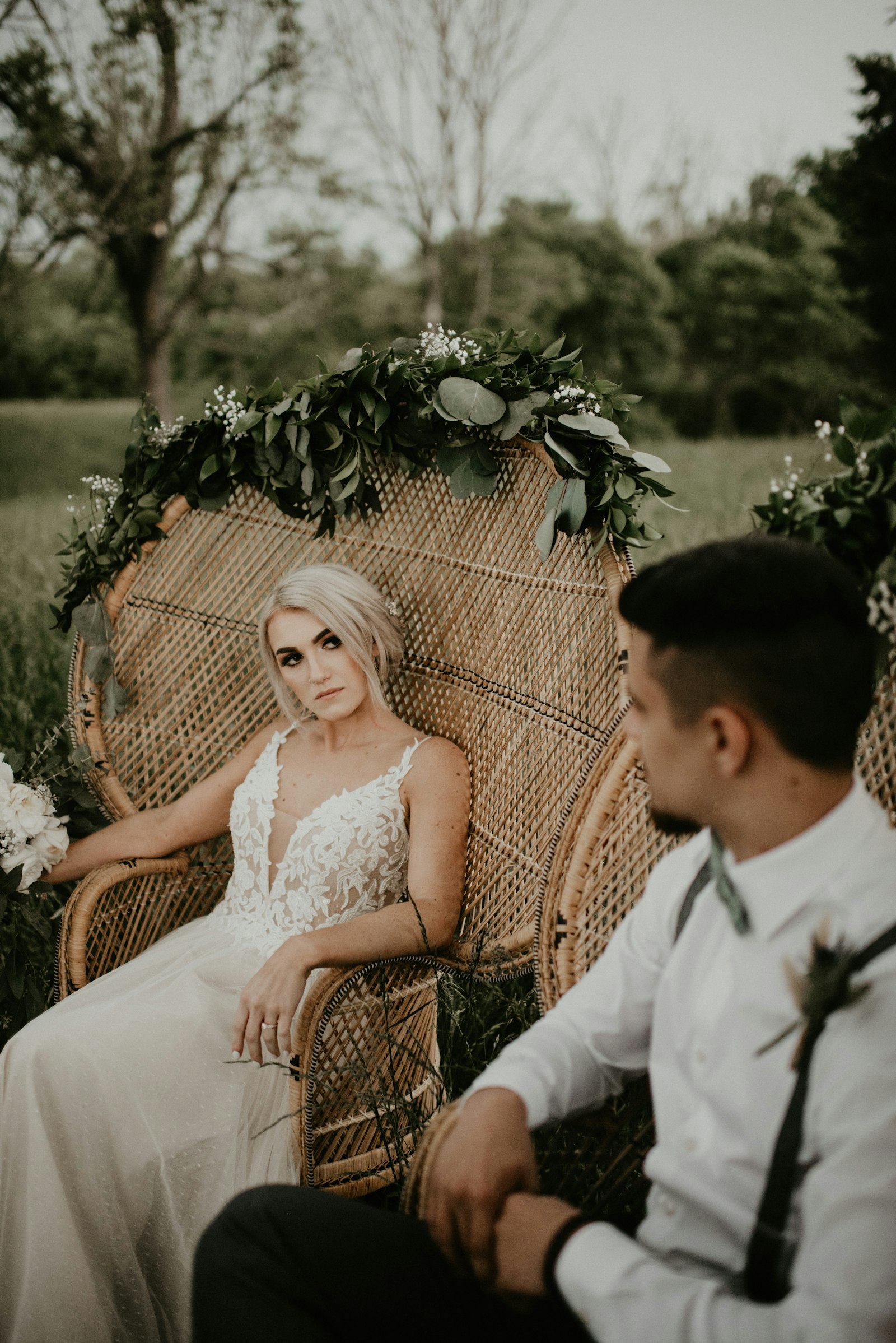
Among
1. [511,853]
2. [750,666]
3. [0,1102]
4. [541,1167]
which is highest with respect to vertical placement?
[750,666]

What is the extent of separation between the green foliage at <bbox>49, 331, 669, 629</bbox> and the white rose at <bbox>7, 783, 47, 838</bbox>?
0.73 meters

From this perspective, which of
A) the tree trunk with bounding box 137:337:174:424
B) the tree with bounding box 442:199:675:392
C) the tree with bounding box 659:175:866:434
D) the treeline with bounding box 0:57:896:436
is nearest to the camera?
the treeline with bounding box 0:57:896:436

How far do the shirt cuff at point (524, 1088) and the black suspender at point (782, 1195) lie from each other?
1.06ft

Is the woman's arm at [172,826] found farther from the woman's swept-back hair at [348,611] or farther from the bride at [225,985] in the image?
the woman's swept-back hair at [348,611]

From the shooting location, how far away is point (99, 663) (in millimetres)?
2627

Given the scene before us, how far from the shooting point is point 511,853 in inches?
81.3

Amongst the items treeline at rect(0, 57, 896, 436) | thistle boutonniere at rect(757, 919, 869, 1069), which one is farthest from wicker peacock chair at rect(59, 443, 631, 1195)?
treeline at rect(0, 57, 896, 436)

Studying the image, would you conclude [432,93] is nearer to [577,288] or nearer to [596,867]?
[577,288]

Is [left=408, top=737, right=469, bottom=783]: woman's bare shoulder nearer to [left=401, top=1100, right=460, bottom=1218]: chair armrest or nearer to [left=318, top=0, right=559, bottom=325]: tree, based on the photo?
Result: [left=401, top=1100, right=460, bottom=1218]: chair armrest

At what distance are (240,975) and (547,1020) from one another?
3.27 ft

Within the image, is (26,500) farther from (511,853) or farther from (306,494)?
(511,853)

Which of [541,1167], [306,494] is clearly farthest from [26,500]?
[541,1167]

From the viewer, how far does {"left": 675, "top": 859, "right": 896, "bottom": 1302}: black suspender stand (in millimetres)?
948

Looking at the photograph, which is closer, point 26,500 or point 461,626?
point 461,626
